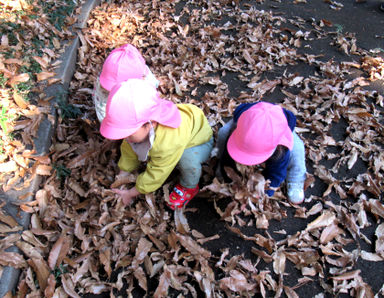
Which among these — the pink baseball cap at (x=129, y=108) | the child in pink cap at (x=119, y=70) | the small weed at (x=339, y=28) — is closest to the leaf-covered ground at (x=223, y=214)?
the child in pink cap at (x=119, y=70)

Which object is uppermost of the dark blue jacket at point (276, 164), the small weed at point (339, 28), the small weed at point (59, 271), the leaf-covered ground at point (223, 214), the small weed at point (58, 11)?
the small weed at point (339, 28)

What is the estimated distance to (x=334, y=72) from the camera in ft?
13.3

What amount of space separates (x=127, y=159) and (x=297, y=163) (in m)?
1.56

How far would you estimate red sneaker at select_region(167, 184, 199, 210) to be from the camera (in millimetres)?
2740

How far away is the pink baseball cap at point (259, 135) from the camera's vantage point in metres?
2.13

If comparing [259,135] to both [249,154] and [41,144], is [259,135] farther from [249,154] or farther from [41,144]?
[41,144]

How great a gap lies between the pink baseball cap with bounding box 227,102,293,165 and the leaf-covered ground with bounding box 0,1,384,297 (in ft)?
1.31

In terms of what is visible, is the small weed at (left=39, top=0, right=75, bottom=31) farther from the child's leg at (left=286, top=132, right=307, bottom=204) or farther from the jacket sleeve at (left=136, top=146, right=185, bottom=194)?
the child's leg at (left=286, top=132, right=307, bottom=204)

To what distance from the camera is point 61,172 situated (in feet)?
9.24

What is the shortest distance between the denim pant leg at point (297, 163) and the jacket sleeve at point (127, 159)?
1.43 meters

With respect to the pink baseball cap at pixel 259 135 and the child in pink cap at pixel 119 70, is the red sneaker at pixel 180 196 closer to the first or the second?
the pink baseball cap at pixel 259 135

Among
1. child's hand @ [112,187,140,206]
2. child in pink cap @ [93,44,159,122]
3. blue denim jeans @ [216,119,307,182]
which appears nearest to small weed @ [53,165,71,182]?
child's hand @ [112,187,140,206]

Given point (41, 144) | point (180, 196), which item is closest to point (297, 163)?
point (180, 196)

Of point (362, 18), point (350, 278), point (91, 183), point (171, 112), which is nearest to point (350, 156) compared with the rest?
point (350, 278)
